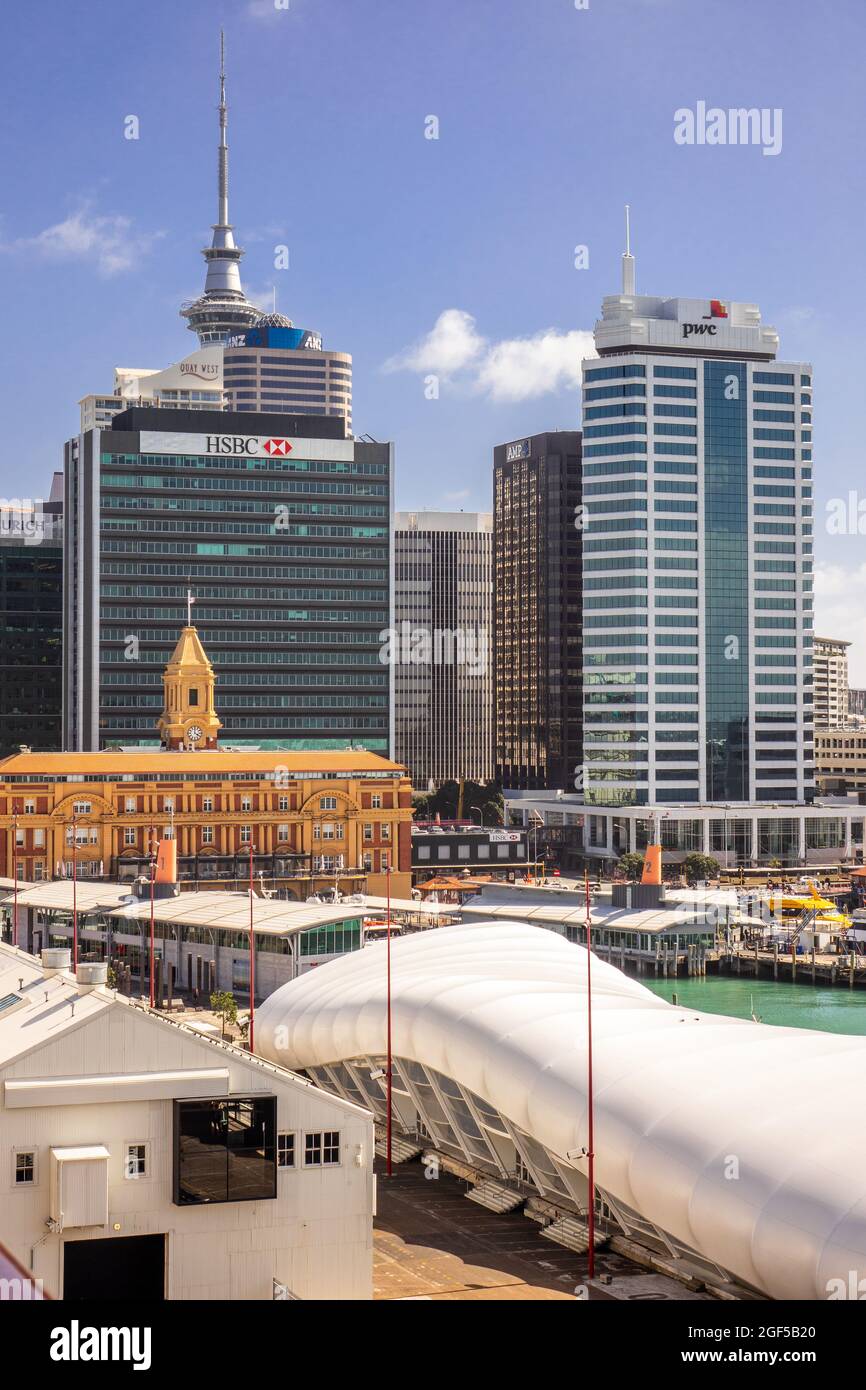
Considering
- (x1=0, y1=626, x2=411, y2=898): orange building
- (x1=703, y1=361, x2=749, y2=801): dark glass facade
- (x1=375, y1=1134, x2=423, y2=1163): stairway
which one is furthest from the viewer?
(x1=703, y1=361, x2=749, y2=801): dark glass facade

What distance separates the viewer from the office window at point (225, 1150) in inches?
1231

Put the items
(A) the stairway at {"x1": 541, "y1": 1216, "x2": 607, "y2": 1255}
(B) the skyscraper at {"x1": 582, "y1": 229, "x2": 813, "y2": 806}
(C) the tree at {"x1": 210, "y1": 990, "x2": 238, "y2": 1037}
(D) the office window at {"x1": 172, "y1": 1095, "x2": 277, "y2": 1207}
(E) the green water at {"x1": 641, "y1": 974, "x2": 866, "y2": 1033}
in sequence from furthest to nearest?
(B) the skyscraper at {"x1": 582, "y1": 229, "x2": 813, "y2": 806}, (E) the green water at {"x1": 641, "y1": 974, "x2": 866, "y2": 1033}, (C) the tree at {"x1": 210, "y1": 990, "x2": 238, "y2": 1037}, (A) the stairway at {"x1": 541, "y1": 1216, "x2": 607, "y2": 1255}, (D) the office window at {"x1": 172, "y1": 1095, "x2": 277, "y2": 1207}

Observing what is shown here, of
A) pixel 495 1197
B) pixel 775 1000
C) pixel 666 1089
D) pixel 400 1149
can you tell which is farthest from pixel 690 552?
pixel 666 1089

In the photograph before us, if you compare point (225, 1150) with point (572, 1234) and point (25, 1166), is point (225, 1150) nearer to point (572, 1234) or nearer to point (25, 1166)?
point (25, 1166)

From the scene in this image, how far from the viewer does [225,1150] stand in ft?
104

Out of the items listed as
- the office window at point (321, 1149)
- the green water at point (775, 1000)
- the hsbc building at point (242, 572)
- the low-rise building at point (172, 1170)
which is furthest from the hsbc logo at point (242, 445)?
the office window at point (321, 1149)

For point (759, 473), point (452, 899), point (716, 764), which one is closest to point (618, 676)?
point (716, 764)

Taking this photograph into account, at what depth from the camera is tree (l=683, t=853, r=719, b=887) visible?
152500 mm

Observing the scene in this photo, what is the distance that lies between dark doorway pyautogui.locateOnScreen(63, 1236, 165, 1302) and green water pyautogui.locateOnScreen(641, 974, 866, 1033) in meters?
56.7

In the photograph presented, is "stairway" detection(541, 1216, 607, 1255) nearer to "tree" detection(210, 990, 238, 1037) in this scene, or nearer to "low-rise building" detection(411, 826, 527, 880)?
"tree" detection(210, 990, 238, 1037)

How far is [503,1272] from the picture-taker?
36.7 metres

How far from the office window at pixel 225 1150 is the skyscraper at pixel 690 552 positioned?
141 metres

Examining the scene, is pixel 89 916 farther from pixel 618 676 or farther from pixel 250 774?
pixel 618 676

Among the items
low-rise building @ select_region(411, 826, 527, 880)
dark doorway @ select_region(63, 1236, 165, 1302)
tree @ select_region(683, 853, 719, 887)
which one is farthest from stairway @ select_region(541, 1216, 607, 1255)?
tree @ select_region(683, 853, 719, 887)
